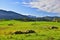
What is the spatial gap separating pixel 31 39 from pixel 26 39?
89cm

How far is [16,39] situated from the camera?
33.6 m

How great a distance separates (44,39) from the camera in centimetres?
3359

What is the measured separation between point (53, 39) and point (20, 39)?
572 centimetres

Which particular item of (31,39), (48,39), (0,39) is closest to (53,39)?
(48,39)

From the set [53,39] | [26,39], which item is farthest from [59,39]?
[26,39]

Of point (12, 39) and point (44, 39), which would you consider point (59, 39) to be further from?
point (12, 39)

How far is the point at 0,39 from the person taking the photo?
112ft

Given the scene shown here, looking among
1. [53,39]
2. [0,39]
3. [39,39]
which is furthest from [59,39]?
[0,39]

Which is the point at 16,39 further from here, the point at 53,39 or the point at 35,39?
the point at 53,39

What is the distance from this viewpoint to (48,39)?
1319 inches

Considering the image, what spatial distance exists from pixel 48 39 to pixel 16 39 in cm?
546

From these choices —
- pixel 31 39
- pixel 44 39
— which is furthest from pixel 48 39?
pixel 31 39

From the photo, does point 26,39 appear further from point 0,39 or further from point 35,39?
point 0,39

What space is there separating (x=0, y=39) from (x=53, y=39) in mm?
9208
